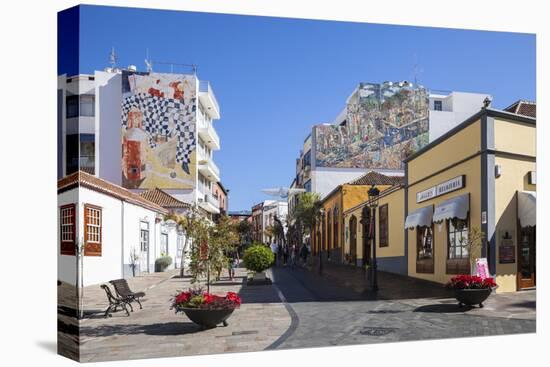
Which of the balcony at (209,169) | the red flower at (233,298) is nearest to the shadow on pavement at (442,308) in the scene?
the red flower at (233,298)

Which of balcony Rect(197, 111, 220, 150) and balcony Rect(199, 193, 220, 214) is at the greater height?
balcony Rect(197, 111, 220, 150)

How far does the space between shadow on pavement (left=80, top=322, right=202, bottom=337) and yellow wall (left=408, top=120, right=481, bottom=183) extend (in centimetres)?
465

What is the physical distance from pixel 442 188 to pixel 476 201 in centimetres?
68

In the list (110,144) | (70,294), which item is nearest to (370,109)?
(110,144)

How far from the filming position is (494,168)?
11516 mm

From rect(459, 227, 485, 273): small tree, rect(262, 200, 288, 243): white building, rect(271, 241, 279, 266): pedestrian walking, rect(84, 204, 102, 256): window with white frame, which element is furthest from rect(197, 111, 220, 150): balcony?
rect(459, 227, 485, 273): small tree

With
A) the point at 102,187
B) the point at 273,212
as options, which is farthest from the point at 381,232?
the point at 102,187

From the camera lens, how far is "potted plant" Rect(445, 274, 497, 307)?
1139cm

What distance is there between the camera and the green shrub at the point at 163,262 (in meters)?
10.6

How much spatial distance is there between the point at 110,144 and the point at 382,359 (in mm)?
5204

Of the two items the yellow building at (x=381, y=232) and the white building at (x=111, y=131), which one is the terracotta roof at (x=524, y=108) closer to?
the yellow building at (x=381, y=232)

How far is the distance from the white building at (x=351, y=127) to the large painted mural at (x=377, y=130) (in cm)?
2

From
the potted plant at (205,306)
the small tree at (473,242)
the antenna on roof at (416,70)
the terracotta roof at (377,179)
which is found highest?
the antenna on roof at (416,70)

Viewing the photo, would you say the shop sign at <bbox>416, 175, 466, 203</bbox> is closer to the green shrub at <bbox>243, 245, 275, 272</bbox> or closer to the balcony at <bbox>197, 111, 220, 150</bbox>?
the green shrub at <bbox>243, 245, 275, 272</bbox>
